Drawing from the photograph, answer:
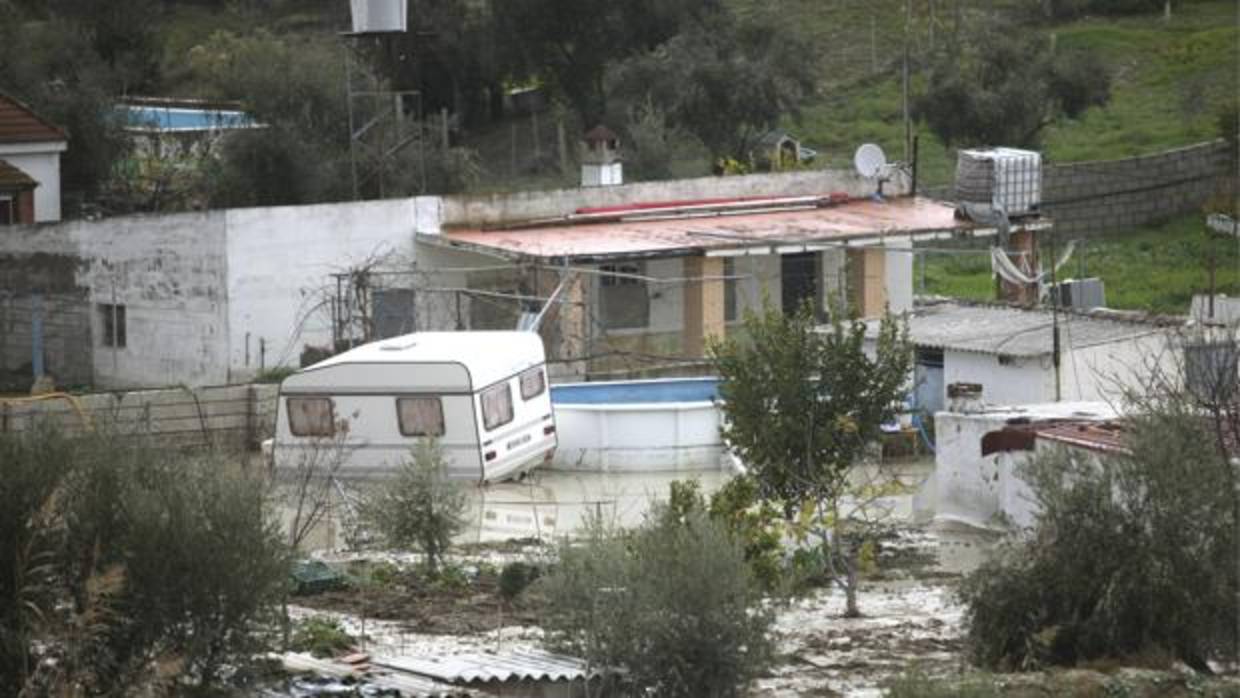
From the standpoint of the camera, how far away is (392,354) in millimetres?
30156

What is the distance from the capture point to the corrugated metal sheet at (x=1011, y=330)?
31234mm

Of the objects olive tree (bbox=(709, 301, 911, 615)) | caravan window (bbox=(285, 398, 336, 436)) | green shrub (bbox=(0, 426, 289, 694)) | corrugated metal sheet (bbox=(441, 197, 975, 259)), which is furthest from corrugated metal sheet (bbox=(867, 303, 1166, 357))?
green shrub (bbox=(0, 426, 289, 694))

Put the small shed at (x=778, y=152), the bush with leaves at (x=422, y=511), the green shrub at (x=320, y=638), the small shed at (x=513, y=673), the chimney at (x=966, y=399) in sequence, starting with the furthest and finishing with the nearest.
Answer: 1. the small shed at (x=778, y=152)
2. the chimney at (x=966, y=399)
3. the bush with leaves at (x=422, y=511)
4. the green shrub at (x=320, y=638)
5. the small shed at (x=513, y=673)

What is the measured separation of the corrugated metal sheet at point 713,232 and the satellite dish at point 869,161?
1.79ft

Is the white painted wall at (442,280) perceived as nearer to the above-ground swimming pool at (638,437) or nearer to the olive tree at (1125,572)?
the above-ground swimming pool at (638,437)

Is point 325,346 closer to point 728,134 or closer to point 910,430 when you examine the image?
point 910,430

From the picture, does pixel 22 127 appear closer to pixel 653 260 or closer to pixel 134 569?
pixel 653 260

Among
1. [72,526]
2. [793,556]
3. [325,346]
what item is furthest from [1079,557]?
[325,346]

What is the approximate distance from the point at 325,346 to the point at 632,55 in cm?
1964

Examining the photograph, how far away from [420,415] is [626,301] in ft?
30.7

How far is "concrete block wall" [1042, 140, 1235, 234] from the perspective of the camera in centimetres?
4578

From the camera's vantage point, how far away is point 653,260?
37938 mm

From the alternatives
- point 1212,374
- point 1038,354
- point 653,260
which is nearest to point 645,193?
point 653,260

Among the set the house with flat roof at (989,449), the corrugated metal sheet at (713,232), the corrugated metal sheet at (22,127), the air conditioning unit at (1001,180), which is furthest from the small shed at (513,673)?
the corrugated metal sheet at (22,127)
